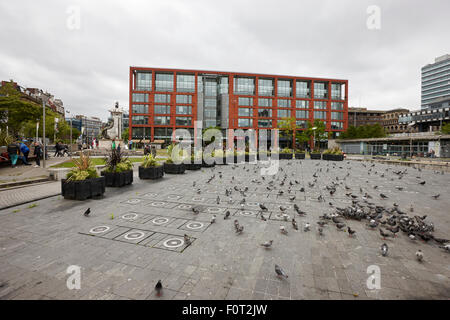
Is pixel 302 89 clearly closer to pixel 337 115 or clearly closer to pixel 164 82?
pixel 337 115

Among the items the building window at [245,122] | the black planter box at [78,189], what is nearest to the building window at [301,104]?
the building window at [245,122]

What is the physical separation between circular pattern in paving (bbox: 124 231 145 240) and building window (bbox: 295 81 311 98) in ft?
239

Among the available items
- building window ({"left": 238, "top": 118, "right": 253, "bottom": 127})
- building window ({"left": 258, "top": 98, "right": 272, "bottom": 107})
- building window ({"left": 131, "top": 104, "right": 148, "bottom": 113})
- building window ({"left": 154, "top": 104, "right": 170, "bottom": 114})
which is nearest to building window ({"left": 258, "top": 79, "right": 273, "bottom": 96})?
building window ({"left": 258, "top": 98, "right": 272, "bottom": 107})

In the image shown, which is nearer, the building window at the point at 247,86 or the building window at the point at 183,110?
the building window at the point at 183,110

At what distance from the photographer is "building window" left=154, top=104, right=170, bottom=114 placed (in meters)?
63.0

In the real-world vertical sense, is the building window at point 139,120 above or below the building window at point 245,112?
below

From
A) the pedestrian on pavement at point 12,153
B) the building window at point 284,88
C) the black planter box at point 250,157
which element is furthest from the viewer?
the building window at point 284,88

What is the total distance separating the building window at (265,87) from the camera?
222 feet

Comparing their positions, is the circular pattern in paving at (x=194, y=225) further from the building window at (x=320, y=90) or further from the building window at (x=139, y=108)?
the building window at (x=320, y=90)

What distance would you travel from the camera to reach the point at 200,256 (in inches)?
138

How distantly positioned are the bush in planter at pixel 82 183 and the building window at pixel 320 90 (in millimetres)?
74470

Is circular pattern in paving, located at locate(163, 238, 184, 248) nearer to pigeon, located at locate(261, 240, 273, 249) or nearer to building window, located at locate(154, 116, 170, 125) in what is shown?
pigeon, located at locate(261, 240, 273, 249)
